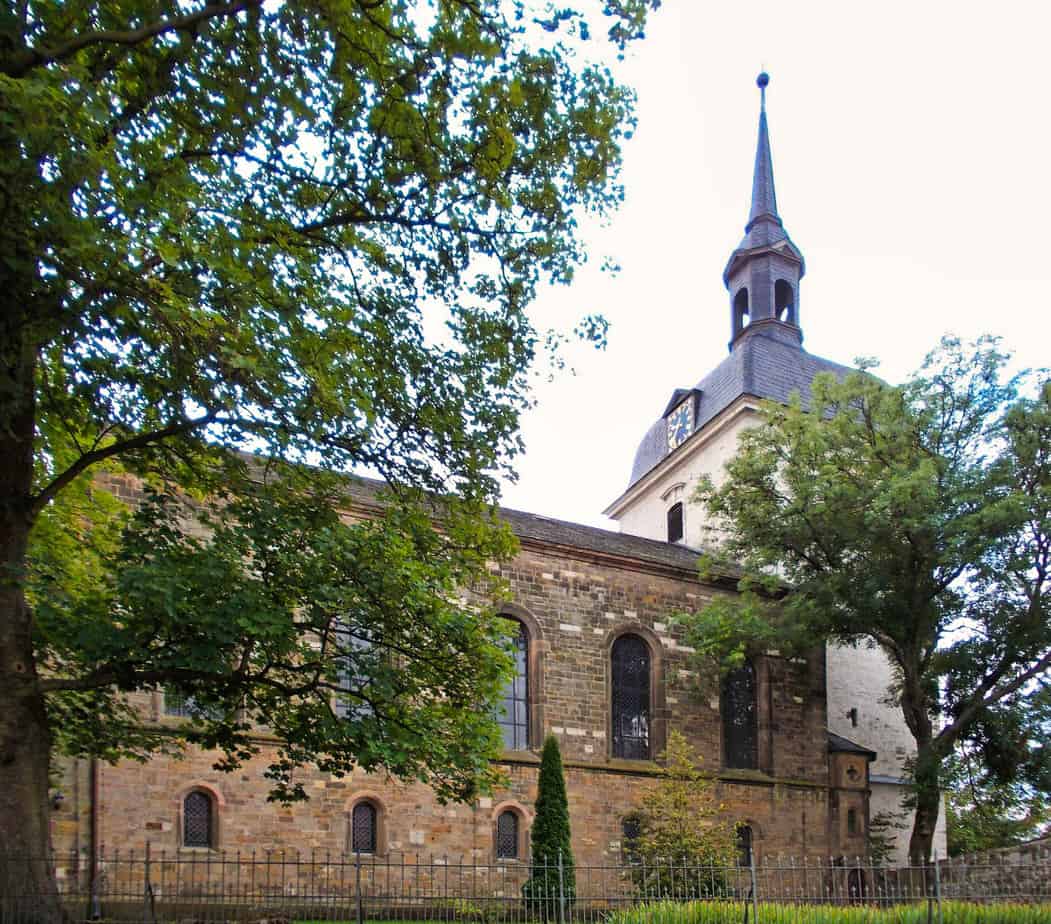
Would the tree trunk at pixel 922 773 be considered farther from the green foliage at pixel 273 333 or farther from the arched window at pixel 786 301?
the arched window at pixel 786 301

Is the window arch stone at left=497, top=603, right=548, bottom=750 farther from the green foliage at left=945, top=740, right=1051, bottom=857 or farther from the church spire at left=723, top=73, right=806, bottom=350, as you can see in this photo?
the church spire at left=723, top=73, right=806, bottom=350

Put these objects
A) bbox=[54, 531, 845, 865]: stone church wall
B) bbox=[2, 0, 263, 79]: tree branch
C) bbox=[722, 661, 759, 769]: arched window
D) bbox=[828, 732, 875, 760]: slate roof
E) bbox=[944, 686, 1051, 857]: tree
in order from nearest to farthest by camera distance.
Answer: bbox=[2, 0, 263, 79]: tree branch < bbox=[54, 531, 845, 865]: stone church wall < bbox=[944, 686, 1051, 857]: tree < bbox=[722, 661, 759, 769]: arched window < bbox=[828, 732, 875, 760]: slate roof

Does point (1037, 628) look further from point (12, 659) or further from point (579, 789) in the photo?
point (12, 659)

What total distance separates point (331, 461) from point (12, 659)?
336cm

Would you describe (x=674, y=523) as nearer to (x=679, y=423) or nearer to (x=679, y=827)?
(x=679, y=423)

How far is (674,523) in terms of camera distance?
35531mm

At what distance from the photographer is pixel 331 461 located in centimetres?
1112

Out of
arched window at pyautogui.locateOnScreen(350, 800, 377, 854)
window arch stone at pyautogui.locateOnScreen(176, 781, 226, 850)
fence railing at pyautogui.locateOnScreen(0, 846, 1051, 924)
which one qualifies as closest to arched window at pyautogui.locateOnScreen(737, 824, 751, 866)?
fence railing at pyautogui.locateOnScreen(0, 846, 1051, 924)

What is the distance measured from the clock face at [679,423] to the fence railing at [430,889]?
1640cm

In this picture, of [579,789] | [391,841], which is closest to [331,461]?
[391,841]

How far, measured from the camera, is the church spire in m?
36.0

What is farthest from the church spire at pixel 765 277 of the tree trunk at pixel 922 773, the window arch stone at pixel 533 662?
the window arch stone at pixel 533 662

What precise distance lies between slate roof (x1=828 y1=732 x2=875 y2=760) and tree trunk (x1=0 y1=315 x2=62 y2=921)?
2011cm

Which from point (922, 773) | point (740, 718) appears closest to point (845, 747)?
point (740, 718)
